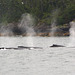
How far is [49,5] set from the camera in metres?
164

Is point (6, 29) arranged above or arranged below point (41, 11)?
below

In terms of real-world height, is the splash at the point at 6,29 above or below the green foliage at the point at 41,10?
below

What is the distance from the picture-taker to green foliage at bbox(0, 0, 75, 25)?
146m

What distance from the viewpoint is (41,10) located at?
6560 inches

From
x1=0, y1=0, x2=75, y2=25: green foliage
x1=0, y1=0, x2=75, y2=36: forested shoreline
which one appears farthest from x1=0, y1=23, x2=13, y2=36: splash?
x1=0, y1=0, x2=75, y2=25: green foliage

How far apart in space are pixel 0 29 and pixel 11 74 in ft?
486

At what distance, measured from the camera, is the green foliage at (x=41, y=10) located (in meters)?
146

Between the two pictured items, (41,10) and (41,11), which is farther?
(41,10)

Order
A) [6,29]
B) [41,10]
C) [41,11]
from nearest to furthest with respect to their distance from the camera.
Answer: [41,11] → [41,10] → [6,29]

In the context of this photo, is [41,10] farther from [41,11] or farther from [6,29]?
[6,29]

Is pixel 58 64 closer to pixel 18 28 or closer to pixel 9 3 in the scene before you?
pixel 18 28

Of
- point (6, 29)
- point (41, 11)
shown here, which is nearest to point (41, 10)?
point (41, 11)

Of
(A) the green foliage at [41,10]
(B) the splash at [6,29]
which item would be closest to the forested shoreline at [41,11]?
(A) the green foliage at [41,10]

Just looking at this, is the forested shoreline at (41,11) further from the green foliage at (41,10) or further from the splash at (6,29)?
the splash at (6,29)
